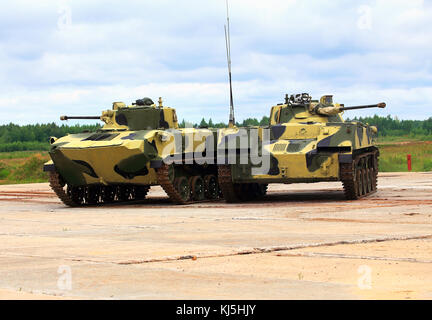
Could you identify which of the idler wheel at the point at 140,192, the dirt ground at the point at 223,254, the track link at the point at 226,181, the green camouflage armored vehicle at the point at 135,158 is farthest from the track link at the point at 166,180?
the idler wheel at the point at 140,192

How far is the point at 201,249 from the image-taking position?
11.0 meters

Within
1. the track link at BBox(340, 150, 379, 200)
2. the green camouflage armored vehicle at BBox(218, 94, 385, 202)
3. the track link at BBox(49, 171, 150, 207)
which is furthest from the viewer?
the track link at BBox(49, 171, 150, 207)

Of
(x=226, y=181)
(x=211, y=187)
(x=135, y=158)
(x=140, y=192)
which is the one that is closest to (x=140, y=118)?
(x=211, y=187)

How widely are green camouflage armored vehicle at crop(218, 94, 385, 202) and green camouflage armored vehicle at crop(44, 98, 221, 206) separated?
1087 mm

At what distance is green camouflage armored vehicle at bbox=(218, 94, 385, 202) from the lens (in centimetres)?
2086

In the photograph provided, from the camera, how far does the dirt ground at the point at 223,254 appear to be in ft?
25.5

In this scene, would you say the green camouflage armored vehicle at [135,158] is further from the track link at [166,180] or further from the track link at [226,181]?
the track link at [226,181]

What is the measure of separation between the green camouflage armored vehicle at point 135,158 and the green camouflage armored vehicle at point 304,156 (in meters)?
1.09

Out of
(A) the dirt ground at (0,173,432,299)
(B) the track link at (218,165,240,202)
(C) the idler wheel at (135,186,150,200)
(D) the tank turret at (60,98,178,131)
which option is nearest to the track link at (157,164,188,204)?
(B) the track link at (218,165,240,202)

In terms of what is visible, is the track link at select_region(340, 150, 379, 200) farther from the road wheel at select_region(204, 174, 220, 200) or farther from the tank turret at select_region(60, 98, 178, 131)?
the tank turret at select_region(60, 98, 178, 131)

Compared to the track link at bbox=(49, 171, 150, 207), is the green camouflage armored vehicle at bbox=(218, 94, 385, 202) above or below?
above

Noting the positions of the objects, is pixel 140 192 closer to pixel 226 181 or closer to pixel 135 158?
pixel 226 181

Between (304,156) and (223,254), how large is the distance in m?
10.8
